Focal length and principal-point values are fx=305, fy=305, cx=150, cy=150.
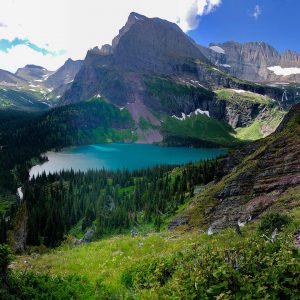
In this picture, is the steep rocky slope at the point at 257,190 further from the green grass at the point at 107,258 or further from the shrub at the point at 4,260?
the shrub at the point at 4,260

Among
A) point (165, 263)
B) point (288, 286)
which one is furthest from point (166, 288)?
point (288, 286)

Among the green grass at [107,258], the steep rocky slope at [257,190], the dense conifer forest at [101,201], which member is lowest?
the dense conifer forest at [101,201]

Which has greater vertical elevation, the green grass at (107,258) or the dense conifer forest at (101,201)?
the green grass at (107,258)

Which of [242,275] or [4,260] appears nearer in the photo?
[242,275]

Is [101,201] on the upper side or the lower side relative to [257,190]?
lower

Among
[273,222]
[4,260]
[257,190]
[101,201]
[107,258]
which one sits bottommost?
[101,201]

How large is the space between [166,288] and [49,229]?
101966 millimetres

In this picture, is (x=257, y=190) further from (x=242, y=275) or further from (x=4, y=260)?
(x=4, y=260)

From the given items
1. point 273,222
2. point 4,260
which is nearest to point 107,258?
point 4,260

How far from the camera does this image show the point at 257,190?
42812mm

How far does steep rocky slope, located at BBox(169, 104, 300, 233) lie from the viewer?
3703cm

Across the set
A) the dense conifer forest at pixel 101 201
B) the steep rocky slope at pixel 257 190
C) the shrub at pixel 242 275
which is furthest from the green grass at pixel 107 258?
the dense conifer forest at pixel 101 201

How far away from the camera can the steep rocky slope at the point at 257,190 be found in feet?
121

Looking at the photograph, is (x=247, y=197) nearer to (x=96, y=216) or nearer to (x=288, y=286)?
(x=288, y=286)
